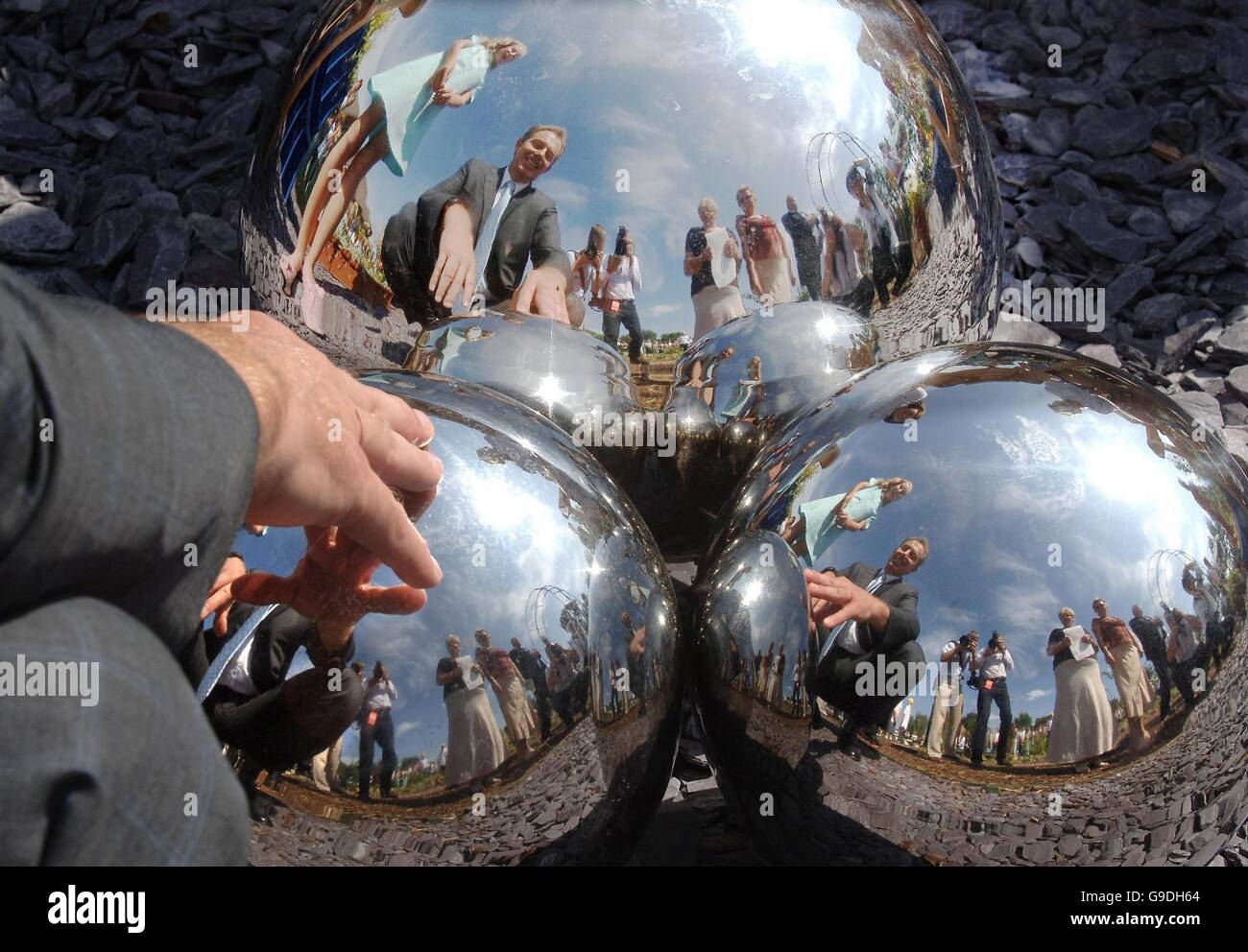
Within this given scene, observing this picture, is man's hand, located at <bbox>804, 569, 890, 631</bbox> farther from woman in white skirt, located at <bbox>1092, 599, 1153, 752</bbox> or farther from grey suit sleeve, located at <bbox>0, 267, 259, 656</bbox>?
grey suit sleeve, located at <bbox>0, 267, 259, 656</bbox>

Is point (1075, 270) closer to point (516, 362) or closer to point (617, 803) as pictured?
point (516, 362)

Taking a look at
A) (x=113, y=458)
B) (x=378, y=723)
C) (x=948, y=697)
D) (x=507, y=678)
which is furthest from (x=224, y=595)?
(x=948, y=697)

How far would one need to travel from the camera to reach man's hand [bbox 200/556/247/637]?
1.76m

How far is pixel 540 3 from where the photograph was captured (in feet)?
8.55

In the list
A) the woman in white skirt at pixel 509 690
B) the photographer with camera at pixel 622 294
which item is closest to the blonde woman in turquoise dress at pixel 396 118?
the photographer with camera at pixel 622 294

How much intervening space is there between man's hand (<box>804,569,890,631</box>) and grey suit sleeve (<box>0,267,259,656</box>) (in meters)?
0.90

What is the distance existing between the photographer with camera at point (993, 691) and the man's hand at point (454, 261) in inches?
47.1

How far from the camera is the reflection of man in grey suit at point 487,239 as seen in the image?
252 cm

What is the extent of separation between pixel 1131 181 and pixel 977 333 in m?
1.86

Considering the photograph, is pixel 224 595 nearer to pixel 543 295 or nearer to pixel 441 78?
pixel 543 295

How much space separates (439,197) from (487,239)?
4.7 inches

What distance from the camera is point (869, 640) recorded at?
1936 millimetres

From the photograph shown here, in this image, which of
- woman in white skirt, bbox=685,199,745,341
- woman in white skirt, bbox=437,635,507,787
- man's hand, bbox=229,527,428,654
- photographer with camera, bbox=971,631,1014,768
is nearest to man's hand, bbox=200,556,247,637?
man's hand, bbox=229,527,428,654

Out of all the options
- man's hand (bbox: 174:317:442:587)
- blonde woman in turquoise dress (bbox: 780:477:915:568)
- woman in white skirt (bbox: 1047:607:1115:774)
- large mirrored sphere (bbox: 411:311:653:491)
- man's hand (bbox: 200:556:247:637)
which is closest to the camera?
man's hand (bbox: 174:317:442:587)
